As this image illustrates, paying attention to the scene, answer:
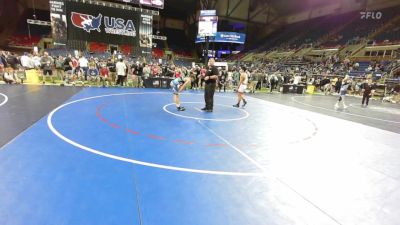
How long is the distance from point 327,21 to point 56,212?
42139 mm

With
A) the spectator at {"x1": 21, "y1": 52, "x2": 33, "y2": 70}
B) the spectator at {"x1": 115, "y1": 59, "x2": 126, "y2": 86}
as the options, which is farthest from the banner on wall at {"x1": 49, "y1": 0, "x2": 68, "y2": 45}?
the spectator at {"x1": 115, "y1": 59, "x2": 126, "y2": 86}

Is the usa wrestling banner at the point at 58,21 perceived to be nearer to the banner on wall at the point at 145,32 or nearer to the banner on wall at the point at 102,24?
the banner on wall at the point at 102,24

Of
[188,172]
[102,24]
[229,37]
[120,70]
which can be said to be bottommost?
[188,172]

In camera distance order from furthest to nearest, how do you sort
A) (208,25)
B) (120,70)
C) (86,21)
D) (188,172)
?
(86,21)
(208,25)
(120,70)
(188,172)

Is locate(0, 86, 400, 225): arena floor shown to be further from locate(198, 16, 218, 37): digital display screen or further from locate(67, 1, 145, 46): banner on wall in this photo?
locate(67, 1, 145, 46): banner on wall

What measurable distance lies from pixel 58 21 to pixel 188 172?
2104 cm

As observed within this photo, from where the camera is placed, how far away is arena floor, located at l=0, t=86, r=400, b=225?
286 cm

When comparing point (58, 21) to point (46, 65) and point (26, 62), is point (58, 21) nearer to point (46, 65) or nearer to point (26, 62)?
point (26, 62)

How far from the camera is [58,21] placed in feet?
64.3

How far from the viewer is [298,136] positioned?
641 centimetres

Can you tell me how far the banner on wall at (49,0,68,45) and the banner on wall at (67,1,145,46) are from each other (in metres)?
0.45

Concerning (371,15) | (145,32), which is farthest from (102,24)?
(371,15)

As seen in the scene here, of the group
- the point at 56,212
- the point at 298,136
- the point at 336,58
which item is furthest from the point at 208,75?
the point at 336,58

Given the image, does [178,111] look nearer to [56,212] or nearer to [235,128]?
[235,128]
